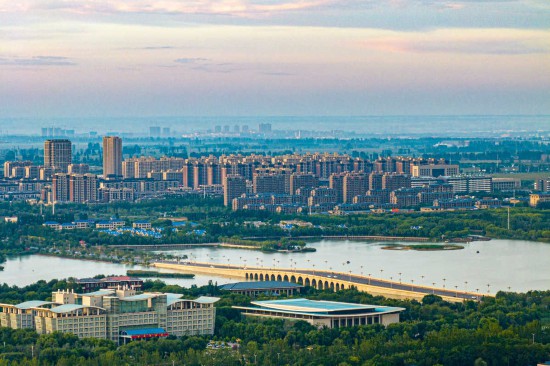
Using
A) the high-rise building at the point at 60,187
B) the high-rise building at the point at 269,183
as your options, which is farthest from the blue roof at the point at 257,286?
the high-rise building at the point at 60,187

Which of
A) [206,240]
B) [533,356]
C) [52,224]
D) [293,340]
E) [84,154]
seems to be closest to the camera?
[533,356]

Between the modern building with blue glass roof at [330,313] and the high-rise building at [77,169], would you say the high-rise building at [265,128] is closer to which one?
the high-rise building at [77,169]

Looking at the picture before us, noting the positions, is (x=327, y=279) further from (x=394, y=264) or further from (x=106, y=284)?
(x=106, y=284)

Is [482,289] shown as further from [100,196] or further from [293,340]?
[100,196]

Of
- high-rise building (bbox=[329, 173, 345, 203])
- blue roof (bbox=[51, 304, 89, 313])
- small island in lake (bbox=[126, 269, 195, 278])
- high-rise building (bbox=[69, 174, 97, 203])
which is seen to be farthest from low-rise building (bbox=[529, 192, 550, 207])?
blue roof (bbox=[51, 304, 89, 313])

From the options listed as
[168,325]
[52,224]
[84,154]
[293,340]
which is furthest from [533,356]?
[84,154]

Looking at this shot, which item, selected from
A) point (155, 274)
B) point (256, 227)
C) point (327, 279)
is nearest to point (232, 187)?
point (256, 227)
